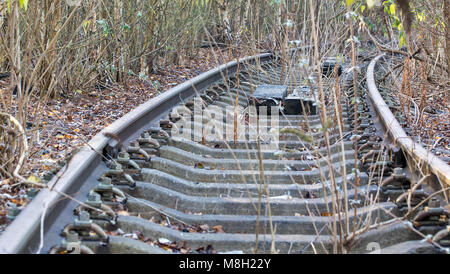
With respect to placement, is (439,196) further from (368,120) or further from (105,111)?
(105,111)

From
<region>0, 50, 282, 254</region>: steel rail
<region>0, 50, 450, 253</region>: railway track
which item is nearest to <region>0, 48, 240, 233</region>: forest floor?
<region>0, 50, 282, 254</region>: steel rail

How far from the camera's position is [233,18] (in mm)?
14141

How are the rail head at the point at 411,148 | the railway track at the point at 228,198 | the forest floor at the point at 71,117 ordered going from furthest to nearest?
the forest floor at the point at 71,117, the rail head at the point at 411,148, the railway track at the point at 228,198

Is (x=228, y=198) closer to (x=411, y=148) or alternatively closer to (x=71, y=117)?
(x=411, y=148)

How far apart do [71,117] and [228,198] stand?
304cm

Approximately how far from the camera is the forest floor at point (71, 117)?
402 centimetres

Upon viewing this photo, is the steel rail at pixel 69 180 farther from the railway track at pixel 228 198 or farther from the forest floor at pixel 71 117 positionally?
the forest floor at pixel 71 117

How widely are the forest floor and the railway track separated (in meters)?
0.32

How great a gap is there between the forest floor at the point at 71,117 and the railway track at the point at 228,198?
1.04 feet

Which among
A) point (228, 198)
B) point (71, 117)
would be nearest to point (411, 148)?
point (228, 198)

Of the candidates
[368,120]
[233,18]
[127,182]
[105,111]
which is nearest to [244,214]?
[127,182]

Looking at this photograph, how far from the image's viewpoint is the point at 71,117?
6.45 metres

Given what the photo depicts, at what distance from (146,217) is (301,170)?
157 cm

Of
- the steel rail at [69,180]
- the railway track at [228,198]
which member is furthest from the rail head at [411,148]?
the steel rail at [69,180]
